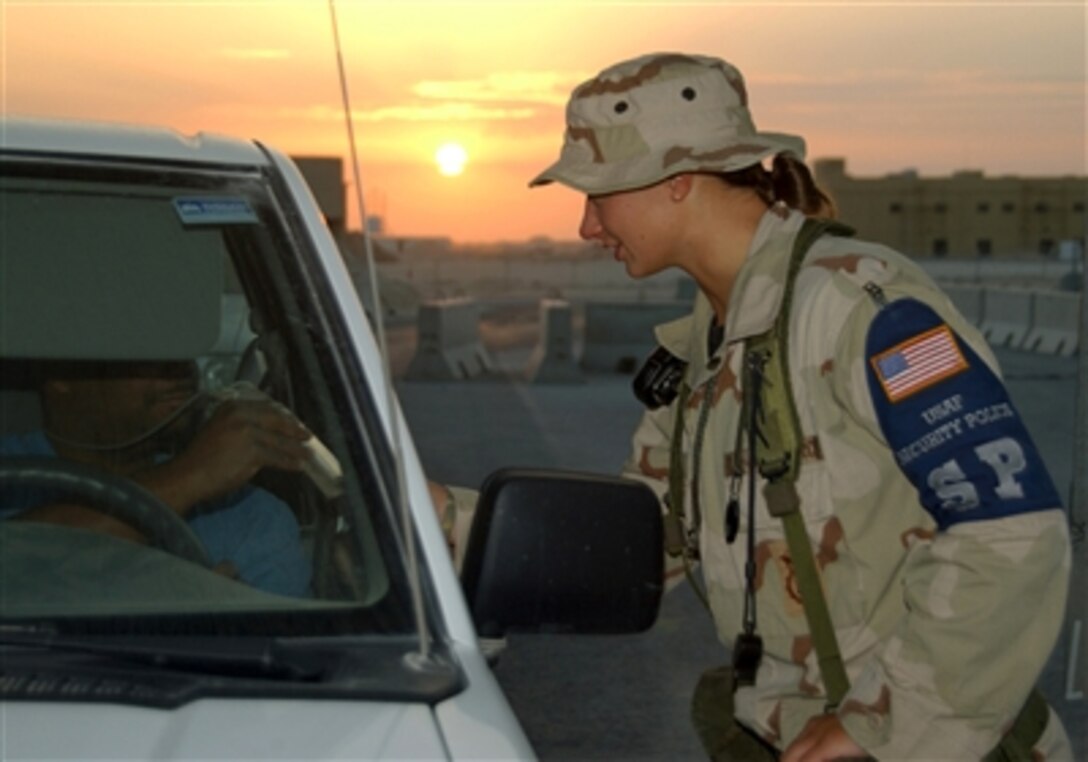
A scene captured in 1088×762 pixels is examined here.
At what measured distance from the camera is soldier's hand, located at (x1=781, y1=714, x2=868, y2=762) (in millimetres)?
2908

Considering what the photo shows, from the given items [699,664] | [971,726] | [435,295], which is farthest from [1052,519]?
[435,295]

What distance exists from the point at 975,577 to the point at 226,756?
1188 millimetres

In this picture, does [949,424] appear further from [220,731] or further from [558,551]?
[220,731]

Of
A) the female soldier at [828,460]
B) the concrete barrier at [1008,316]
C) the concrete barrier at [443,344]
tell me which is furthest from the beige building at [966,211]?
the female soldier at [828,460]

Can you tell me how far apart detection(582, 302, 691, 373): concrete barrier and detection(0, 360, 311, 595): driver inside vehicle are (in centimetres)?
1720

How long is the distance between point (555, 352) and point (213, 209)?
16.6 meters

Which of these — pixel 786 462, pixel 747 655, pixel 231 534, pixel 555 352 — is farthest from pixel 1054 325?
pixel 231 534

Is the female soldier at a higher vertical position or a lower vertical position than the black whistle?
higher

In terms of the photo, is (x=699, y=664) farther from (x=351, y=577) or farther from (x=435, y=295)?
(x=435, y=295)

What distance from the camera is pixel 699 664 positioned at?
25.0 feet

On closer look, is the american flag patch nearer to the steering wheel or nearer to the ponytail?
the ponytail

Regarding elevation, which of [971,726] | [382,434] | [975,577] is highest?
[382,434]

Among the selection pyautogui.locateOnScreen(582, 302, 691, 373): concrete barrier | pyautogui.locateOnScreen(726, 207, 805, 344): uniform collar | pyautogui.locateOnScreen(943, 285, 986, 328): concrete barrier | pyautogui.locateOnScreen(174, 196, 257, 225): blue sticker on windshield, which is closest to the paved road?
pyautogui.locateOnScreen(726, 207, 805, 344): uniform collar

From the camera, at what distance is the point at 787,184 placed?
3346 millimetres
